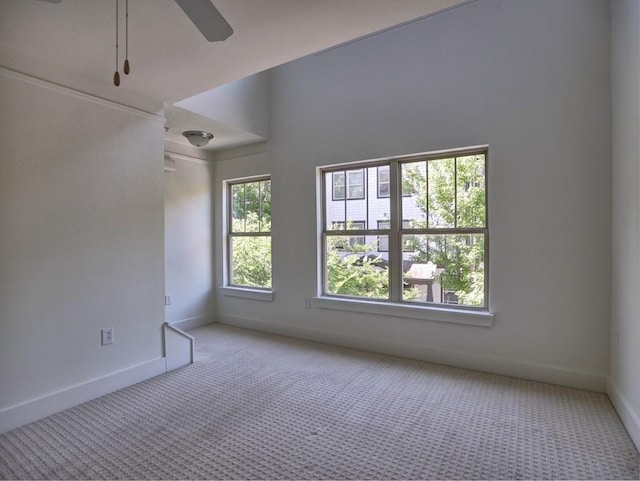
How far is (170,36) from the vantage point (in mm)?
2004

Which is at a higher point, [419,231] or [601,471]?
[419,231]

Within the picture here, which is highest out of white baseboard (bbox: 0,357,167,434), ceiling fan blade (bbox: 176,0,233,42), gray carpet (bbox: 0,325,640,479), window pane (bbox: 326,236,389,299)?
ceiling fan blade (bbox: 176,0,233,42)

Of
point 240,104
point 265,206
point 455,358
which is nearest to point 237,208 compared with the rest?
point 265,206

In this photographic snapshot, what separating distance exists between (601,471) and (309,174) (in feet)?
10.4

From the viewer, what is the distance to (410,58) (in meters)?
3.24

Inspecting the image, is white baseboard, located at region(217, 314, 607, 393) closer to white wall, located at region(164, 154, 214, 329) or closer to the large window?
the large window

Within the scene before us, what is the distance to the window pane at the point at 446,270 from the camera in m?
3.08

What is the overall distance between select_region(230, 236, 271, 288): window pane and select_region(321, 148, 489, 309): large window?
2.77 ft

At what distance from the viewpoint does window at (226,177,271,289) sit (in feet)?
14.2

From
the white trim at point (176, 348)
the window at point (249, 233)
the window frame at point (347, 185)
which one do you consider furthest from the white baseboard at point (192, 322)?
the window frame at point (347, 185)

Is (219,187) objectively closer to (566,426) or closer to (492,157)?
(492,157)

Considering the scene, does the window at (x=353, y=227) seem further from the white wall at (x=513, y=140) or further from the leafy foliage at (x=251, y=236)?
the leafy foliage at (x=251, y=236)

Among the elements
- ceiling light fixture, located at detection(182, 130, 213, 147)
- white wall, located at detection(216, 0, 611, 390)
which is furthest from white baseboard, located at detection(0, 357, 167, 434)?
ceiling light fixture, located at detection(182, 130, 213, 147)

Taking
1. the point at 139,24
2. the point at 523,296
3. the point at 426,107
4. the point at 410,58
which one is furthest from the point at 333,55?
the point at 523,296
